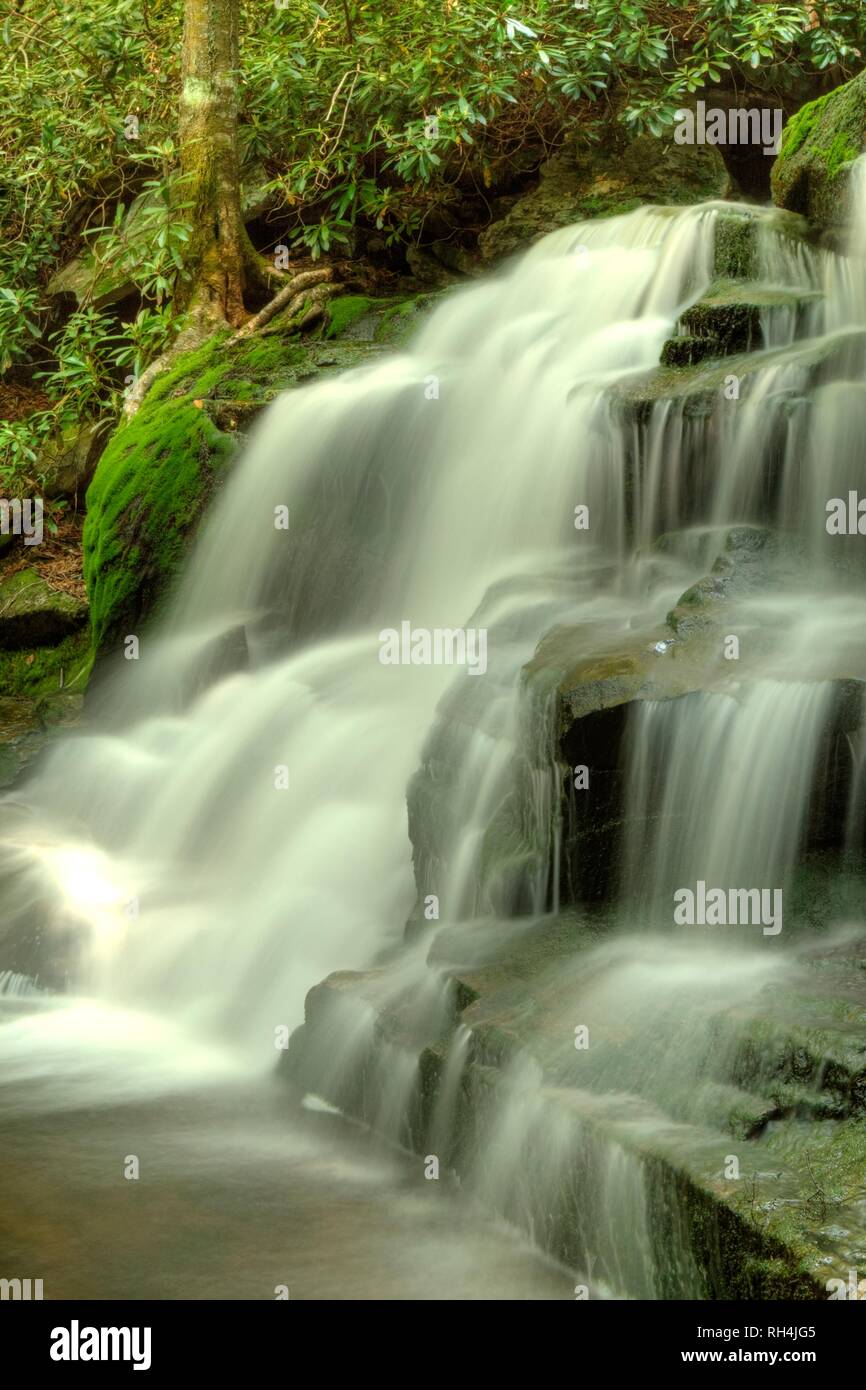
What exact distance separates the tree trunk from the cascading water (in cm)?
204

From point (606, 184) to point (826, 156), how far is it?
3.52 meters

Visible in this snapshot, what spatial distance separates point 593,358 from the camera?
874cm

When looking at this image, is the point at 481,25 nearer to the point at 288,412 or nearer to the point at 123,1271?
the point at 288,412

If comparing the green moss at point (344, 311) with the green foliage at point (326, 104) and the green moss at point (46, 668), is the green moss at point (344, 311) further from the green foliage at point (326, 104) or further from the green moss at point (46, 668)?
the green moss at point (46, 668)

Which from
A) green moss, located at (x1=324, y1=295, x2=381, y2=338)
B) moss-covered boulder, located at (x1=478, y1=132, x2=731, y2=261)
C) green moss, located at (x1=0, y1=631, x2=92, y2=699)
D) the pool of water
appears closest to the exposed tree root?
green moss, located at (x1=324, y1=295, x2=381, y2=338)

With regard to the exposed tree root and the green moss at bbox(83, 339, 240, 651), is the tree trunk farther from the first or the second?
the green moss at bbox(83, 339, 240, 651)

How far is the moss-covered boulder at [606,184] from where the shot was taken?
1182 centimetres

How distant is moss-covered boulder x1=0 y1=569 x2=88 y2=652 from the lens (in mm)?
10836

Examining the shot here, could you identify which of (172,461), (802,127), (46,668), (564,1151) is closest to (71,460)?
(46,668)

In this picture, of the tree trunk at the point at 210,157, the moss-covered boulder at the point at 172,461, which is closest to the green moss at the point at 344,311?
the moss-covered boulder at the point at 172,461

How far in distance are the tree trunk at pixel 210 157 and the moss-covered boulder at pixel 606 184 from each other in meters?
2.04

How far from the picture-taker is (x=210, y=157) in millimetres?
11188

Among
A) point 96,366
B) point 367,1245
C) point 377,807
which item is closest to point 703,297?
point 377,807

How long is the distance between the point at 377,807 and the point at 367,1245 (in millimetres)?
2758
